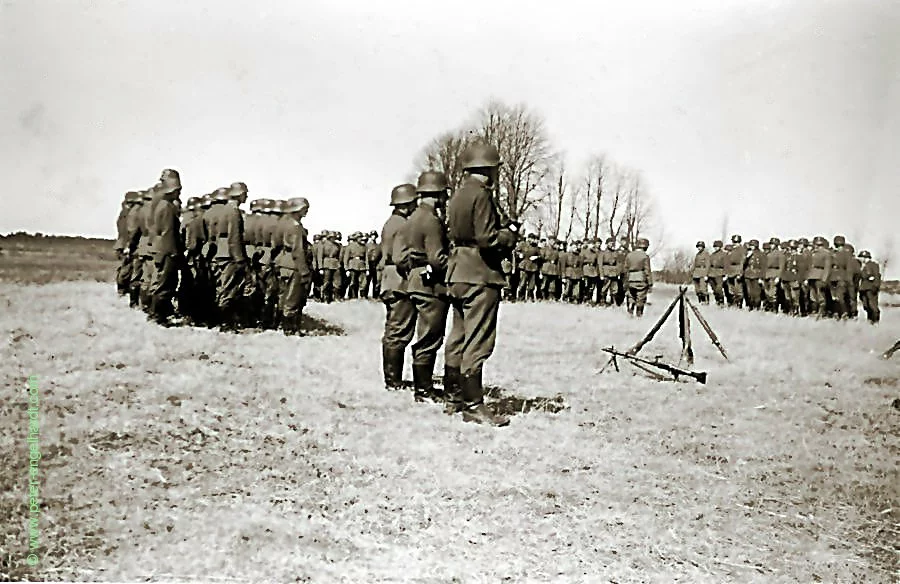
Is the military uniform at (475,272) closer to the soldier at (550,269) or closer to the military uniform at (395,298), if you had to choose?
the military uniform at (395,298)

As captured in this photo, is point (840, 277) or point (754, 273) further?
point (754, 273)

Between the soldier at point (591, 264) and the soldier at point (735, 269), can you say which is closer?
the soldier at point (735, 269)

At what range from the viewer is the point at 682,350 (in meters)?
4.66

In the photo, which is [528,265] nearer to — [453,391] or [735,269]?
[735,269]

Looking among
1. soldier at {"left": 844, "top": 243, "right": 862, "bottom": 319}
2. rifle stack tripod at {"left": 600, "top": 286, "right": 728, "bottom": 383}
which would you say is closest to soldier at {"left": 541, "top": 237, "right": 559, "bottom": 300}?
rifle stack tripod at {"left": 600, "top": 286, "right": 728, "bottom": 383}

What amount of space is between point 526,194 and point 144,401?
202 centimetres

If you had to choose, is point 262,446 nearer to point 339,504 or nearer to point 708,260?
point 339,504

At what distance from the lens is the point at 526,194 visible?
385cm

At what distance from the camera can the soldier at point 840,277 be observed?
→ 4355mm

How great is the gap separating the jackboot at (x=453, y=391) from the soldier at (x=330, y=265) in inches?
51.7

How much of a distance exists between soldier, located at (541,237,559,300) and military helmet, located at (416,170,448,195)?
2.62 feet

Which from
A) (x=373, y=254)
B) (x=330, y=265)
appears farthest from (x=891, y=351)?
(x=330, y=265)

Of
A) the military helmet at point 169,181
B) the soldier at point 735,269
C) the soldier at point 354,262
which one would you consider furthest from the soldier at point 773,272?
the military helmet at point 169,181

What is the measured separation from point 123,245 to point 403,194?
5.68ft
